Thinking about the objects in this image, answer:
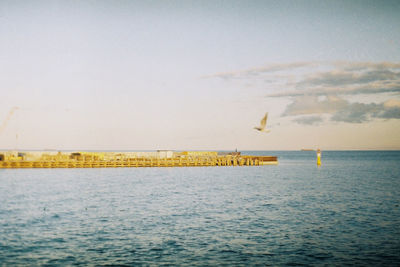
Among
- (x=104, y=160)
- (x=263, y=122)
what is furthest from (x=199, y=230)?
(x=104, y=160)

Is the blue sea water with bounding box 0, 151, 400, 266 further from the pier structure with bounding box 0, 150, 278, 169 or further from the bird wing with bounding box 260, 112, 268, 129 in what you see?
the pier structure with bounding box 0, 150, 278, 169

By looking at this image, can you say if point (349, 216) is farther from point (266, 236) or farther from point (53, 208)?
point (53, 208)

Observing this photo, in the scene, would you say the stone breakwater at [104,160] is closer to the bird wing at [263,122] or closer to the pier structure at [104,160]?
the pier structure at [104,160]

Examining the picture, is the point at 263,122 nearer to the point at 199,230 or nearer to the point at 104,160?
the point at 199,230

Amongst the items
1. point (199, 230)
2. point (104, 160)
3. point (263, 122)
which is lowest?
point (199, 230)

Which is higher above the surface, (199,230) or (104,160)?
(104,160)

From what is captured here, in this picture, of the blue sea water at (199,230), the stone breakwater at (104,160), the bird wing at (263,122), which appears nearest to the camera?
the blue sea water at (199,230)

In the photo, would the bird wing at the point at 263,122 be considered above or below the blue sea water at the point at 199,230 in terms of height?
above

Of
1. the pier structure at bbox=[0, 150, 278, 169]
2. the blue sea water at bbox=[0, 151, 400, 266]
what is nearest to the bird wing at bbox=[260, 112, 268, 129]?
the blue sea water at bbox=[0, 151, 400, 266]

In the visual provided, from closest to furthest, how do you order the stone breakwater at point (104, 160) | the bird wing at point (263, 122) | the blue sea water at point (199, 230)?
the blue sea water at point (199, 230) → the bird wing at point (263, 122) → the stone breakwater at point (104, 160)

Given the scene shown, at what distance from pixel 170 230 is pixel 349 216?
13.0m

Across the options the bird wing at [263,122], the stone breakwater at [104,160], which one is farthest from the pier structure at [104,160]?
the bird wing at [263,122]

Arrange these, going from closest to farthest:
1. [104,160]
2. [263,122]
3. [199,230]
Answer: [199,230], [263,122], [104,160]

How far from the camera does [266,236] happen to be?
65.8 feet
